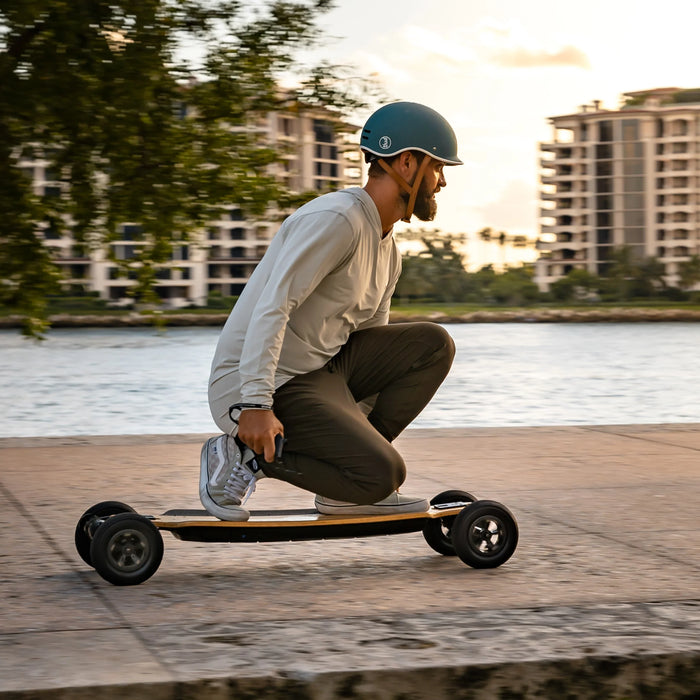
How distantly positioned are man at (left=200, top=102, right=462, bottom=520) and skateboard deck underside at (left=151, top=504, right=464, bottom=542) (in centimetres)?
7

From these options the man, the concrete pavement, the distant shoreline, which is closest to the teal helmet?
the man

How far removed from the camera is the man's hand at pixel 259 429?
3.90 m

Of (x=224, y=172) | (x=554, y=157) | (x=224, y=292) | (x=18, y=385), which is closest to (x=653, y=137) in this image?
(x=554, y=157)

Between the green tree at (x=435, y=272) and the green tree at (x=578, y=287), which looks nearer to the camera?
the green tree at (x=435, y=272)

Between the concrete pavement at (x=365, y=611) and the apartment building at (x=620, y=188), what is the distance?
551 feet

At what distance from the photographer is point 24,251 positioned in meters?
8.42

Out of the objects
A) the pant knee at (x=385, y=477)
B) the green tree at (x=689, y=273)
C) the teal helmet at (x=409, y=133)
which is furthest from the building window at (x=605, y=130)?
the pant knee at (x=385, y=477)

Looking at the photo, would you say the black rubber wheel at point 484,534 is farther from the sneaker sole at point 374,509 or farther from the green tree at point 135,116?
the green tree at point 135,116

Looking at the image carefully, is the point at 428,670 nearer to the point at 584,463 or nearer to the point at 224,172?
the point at 584,463

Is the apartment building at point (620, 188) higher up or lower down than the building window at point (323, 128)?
higher up

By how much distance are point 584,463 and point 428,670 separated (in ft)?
14.4

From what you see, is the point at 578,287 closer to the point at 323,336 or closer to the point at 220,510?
the point at 323,336

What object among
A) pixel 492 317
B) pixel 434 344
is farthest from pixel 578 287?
pixel 434 344

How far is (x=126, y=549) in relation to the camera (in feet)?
13.0
